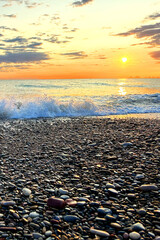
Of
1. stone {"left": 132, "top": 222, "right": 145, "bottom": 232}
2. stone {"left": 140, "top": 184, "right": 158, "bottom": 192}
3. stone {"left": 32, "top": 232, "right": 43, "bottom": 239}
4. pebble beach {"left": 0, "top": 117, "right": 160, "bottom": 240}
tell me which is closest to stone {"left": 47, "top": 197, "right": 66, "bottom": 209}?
pebble beach {"left": 0, "top": 117, "right": 160, "bottom": 240}

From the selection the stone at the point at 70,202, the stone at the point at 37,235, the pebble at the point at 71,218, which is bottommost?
the stone at the point at 37,235

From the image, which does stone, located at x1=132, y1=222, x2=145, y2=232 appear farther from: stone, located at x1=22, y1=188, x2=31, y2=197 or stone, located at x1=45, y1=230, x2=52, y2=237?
stone, located at x1=22, y1=188, x2=31, y2=197

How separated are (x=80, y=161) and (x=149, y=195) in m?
1.99

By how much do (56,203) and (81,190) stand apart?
0.60 meters

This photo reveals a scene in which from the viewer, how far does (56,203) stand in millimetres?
3162

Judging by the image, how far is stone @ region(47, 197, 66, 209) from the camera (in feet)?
10.3

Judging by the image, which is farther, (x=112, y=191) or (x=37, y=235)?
Answer: (x=112, y=191)

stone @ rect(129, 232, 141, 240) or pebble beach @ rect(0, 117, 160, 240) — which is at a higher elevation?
pebble beach @ rect(0, 117, 160, 240)

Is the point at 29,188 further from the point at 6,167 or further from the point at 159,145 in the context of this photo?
the point at 159,145

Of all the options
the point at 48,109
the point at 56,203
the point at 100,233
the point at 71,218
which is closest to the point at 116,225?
the point at 100,233

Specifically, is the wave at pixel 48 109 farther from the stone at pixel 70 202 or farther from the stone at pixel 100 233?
the stone at pixel 100 233

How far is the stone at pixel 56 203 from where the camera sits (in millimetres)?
3126

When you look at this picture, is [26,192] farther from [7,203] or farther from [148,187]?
[148,187]

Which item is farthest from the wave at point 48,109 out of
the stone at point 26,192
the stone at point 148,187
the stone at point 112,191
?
the stone at point 148,187
